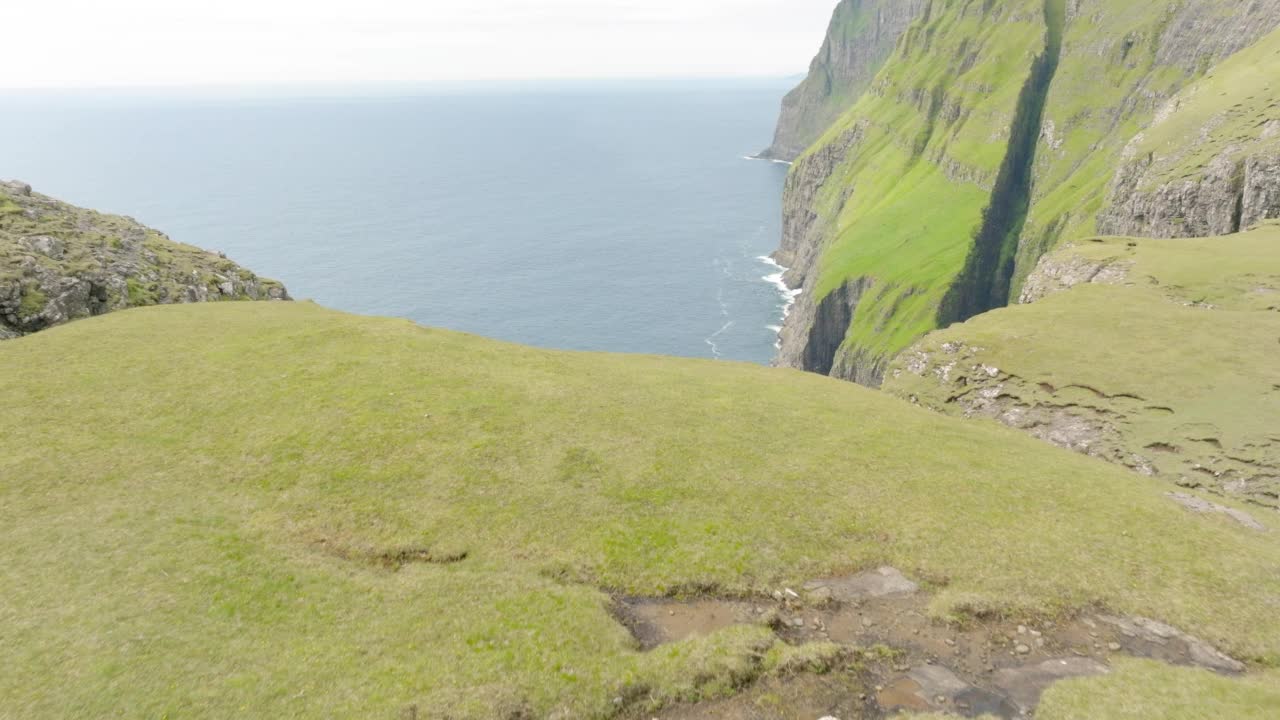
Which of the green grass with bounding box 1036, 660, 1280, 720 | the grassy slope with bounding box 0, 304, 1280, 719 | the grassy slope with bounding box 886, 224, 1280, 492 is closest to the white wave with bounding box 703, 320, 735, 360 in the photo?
the grassy slope with bounding box 886, 224, 1280, 492

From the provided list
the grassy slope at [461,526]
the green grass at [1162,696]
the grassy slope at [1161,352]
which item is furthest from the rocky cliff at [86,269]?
the grassy slope at [1161,352]

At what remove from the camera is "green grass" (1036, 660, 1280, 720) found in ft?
63.7

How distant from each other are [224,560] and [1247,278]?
265ft

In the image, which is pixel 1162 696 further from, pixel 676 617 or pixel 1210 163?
pixel 1210 163

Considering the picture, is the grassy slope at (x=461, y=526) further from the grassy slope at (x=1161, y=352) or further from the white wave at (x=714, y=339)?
the white wave at (x=714, y=339)

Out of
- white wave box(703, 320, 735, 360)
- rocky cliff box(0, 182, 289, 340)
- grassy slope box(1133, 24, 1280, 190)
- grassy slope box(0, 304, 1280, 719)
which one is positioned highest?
grassy slope box(1133, 24, 1280, 190)

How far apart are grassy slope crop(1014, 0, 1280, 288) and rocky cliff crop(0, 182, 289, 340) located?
15216 centimetres

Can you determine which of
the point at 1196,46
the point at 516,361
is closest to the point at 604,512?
the point at 516,361

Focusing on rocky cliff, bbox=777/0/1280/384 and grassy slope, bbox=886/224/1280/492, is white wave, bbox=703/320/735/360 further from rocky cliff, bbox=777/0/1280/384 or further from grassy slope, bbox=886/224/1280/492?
grassy slope, bbox=886/224/1280/492

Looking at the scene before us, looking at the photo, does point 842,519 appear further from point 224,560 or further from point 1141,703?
point 224,560

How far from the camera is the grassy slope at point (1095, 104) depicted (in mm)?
149625

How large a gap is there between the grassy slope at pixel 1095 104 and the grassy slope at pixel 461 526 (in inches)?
5018

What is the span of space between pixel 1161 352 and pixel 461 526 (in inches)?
2029

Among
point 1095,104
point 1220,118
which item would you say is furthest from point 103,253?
point 1095,104
